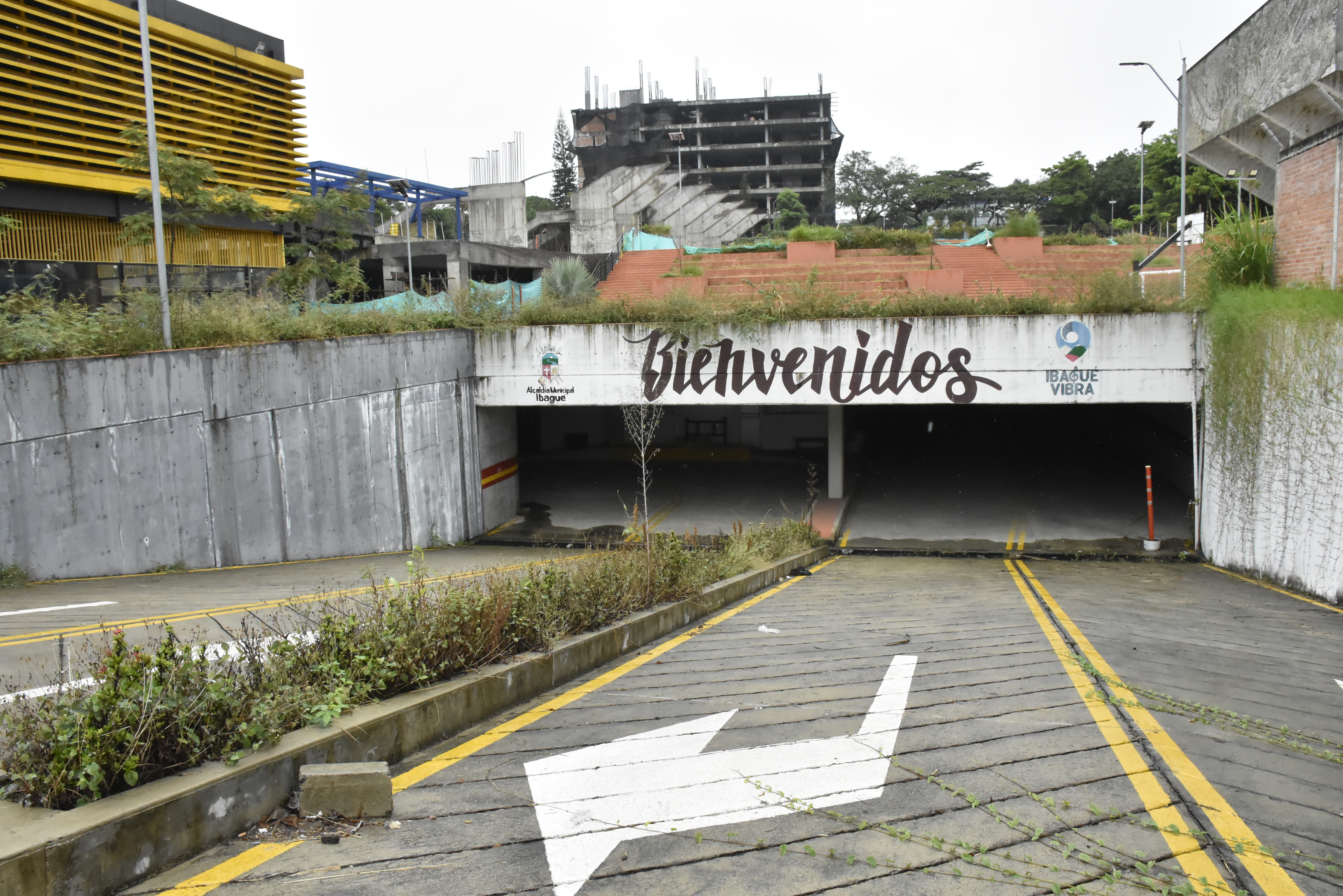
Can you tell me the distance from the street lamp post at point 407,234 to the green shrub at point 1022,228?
24427 millimetres

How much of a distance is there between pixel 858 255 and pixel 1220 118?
17.2 meters

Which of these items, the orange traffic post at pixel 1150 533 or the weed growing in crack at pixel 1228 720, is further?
the orange traffic post at pixel 1150 533

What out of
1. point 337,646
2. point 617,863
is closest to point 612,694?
point 337,646

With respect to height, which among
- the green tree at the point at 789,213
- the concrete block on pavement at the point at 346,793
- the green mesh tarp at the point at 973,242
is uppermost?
the green tree at the point at 789,213

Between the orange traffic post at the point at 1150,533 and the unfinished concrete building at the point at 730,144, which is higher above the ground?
the unfinished concrete building at the point at 730,144

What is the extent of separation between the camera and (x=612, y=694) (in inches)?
249

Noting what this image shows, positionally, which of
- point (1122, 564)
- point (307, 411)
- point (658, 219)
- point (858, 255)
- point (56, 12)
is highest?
point (658, 219)

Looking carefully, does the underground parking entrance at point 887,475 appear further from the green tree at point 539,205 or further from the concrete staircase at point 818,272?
the green tree at point 539,205

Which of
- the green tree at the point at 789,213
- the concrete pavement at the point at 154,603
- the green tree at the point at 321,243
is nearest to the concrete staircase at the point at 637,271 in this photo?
the green tree at the point at 321,243

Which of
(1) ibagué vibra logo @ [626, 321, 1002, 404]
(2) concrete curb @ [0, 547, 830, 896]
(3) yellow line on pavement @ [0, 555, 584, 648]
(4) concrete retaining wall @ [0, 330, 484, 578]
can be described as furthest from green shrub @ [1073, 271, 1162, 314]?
(2) concrete curb @ [0, 547, 830, 896]

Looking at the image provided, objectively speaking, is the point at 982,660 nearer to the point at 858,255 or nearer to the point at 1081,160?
the point at 858,255

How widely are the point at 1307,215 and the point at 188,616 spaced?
18618 mm

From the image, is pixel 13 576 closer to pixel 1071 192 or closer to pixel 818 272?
pixel 818 272

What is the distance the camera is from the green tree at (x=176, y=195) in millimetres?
16828
